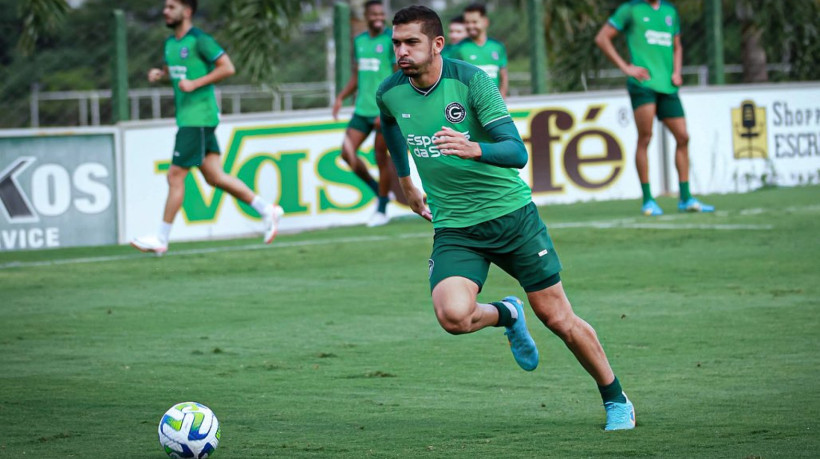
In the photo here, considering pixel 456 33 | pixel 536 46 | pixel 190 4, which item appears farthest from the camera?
pixel 536 46

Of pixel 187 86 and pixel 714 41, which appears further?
pixel 714 41

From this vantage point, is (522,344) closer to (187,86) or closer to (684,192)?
(187,86)

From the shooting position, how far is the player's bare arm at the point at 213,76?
12531 millimetres

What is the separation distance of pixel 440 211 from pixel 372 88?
911 cm

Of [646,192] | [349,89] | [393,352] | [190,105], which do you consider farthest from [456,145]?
[349,89]

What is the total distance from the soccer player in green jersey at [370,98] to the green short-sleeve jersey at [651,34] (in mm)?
2590

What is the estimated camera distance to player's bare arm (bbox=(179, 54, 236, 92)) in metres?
12.5

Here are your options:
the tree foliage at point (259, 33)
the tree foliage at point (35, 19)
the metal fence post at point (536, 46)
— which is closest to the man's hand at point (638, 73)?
the metal fence post at point (536, 46)

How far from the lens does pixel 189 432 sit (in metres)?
5.32

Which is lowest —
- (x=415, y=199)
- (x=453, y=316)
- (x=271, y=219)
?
(x=271, y=219)

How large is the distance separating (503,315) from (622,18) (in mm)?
9263

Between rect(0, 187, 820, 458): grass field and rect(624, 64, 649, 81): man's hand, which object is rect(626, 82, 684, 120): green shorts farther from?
rect(0, 187, 820, 458): grass field

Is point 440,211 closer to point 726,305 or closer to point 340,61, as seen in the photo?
point 726,305

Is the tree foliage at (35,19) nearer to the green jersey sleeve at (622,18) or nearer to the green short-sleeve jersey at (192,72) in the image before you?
the green short-sleeve jersey at (192,72)
